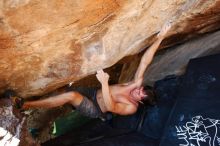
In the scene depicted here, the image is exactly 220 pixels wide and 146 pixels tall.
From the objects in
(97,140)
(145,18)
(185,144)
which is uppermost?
(145,18)

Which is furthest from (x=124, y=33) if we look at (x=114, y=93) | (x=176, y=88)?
(x=176, y=88)

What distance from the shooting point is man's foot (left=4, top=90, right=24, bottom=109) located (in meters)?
3.56

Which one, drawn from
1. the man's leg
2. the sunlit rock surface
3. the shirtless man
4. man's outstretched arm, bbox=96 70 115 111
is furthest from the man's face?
the sunlit rock surface

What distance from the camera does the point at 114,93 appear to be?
459 cm

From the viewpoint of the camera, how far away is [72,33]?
3191 millimetres

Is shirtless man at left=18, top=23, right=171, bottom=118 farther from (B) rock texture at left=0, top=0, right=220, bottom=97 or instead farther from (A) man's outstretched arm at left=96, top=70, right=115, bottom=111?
(B) rock texture at left=0, top=0, right=220, bottom=97

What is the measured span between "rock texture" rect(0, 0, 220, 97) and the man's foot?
0.07m

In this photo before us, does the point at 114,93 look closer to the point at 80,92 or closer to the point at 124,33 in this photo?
the point at 80,92

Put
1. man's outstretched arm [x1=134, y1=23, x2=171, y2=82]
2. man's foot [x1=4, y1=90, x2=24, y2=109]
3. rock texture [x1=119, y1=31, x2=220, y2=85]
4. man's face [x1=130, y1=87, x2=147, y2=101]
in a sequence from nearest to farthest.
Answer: man's foot [x1=4, y1=90, x2=24, y2=109], man's outstretched arm [x1=134, y1=23, x2=171, y2=82], man's face [x1=130, y1=87, x2=147, y2=101], rock texture [x1=119, y1=31, x2=220, y2=85]

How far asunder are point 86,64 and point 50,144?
1.73m

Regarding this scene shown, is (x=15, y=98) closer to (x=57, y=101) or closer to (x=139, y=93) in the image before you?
(x=57, y=101)

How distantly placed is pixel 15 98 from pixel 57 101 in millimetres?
634

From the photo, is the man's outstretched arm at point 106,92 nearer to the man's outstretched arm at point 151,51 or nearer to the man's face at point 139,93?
the man's face at point 139,93

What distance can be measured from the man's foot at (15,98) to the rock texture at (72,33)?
73 mm
